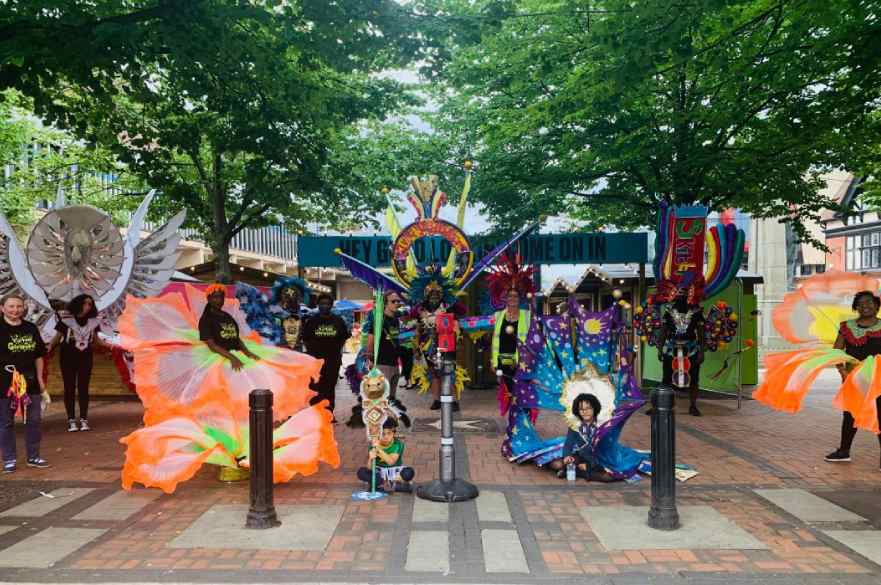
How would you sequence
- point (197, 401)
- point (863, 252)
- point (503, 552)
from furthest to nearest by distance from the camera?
point (863, 252), point (197, 401), point (503, 552)

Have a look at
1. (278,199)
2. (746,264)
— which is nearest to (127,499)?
(278,199)

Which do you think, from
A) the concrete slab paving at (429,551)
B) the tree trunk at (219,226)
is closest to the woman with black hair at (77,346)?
the tree trunk at (219,226)

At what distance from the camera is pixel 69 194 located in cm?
2088

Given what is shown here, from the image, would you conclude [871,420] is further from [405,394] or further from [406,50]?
[405,394]

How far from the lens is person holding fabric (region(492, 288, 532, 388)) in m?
8.22

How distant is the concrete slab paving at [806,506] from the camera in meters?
5.25

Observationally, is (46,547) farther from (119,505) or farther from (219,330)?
(219,330)

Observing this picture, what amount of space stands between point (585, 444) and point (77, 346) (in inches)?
277

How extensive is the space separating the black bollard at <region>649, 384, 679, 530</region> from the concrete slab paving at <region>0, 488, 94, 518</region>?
16.1 feet

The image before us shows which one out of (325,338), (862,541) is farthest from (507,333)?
(862,541)

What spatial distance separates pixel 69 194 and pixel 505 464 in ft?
63.4

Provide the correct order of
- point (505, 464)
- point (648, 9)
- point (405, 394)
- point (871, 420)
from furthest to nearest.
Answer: point (405, 394) → point (505, 464) → point (648, 9) → point (871, 420)

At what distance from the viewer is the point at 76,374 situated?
927cm

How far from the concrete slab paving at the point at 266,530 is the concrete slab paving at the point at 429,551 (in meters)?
0.64
